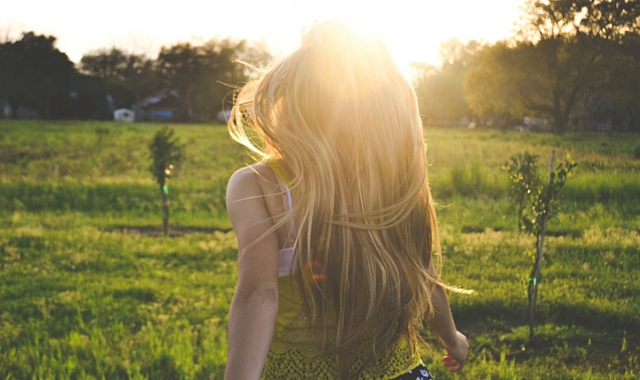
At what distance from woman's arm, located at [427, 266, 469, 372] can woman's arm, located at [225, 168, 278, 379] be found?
0.62 metres

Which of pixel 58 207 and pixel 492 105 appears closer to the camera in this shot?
pixel 492 105

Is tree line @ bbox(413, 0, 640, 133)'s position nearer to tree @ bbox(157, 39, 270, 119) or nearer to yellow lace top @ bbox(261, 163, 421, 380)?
yellow lace top @ bbox(261, 163, 421, 380)

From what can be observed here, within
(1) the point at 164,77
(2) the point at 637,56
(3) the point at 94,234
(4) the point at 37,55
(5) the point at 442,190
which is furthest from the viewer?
(1) the point at 164,77

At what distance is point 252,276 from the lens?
5.03 ft

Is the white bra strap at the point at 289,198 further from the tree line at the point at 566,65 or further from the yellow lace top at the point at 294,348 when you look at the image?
the tree line at the point at 566,65

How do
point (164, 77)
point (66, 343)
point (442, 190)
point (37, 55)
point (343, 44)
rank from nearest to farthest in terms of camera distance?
point (343, 44) < point (66, 343) < point (442, 190) < point (37, 55) < point (164, 77)

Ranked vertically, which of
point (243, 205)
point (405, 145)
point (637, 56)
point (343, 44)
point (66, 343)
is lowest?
point (66, 343)

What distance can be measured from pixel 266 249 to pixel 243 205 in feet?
0.44

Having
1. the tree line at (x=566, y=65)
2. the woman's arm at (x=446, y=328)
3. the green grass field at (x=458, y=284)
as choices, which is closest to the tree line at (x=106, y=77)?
the green grass field at (x=458, y=284)

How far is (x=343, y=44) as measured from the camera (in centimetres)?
161

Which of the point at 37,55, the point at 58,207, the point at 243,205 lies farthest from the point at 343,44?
the point at 37,55

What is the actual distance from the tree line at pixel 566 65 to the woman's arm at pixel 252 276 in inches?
103

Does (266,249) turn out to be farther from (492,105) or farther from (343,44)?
(492,105)

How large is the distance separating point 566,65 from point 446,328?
3.11 meters
